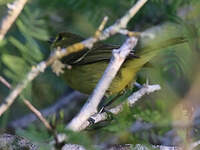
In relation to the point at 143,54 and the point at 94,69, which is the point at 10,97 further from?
the point at 94,69

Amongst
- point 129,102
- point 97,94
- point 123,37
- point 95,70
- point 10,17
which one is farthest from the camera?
point 123,37

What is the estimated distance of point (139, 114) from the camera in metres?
1.55

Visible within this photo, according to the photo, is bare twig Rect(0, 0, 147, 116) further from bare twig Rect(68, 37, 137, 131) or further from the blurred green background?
the blurred green background

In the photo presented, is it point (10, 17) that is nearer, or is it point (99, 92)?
point (10, 17)

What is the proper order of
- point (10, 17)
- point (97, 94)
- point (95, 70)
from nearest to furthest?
point (10, 17) → point (97, 94) → point (95, 70)

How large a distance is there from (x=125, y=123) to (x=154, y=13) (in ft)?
7.44

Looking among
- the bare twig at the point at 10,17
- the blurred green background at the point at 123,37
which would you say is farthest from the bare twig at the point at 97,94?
the blurred green background at the point at 123,37

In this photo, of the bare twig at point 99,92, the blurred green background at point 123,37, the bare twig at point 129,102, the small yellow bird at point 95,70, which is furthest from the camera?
the blurred green background at point 123,37

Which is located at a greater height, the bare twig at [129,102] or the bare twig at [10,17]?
Result: the bare twig at [129,102]

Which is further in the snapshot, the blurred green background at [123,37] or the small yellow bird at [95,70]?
the blurred green background at [123,37]

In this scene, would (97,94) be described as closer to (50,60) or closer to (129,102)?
(50,60)

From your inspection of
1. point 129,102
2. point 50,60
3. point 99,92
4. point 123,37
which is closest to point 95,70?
point 123,37

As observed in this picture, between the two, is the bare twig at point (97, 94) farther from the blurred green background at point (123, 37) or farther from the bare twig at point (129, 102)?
the blurred green background at point (123, 37)

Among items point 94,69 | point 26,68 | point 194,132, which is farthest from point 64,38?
point 26,68
